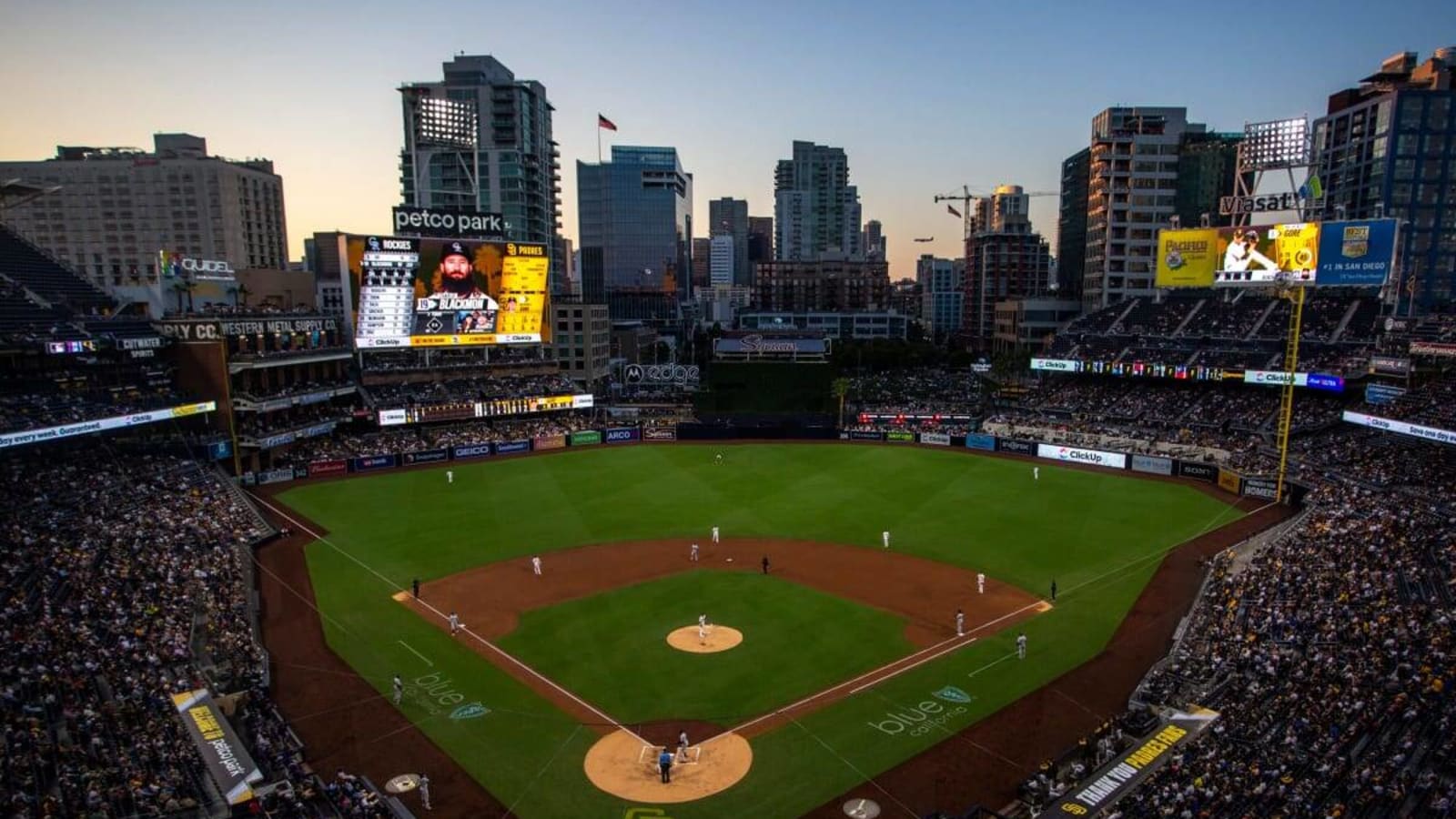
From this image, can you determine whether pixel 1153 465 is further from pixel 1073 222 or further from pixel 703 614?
pixel 1073 222

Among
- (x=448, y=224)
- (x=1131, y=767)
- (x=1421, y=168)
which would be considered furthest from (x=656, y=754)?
(x=1421, y=168)

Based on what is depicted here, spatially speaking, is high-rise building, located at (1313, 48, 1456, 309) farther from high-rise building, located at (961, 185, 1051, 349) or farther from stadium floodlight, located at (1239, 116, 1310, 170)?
high-rise building, located at (961, 185, 1051, 349)

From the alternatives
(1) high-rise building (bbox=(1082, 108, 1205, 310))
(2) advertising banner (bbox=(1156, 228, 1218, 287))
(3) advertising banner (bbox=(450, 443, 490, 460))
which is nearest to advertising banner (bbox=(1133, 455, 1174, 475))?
(2) advertising banner (bbox=(1156, 228, 1218, 287))

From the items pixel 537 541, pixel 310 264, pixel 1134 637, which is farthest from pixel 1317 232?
pixel 310 264

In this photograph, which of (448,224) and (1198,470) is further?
(448,224)

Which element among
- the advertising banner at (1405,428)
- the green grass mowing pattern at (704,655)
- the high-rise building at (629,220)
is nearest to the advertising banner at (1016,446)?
the advertising banner at (1405,428)

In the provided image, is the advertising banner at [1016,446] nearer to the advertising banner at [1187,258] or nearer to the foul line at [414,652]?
the advertising banner at [1187,258]

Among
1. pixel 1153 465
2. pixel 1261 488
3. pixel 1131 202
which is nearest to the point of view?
pixel 1261 488
